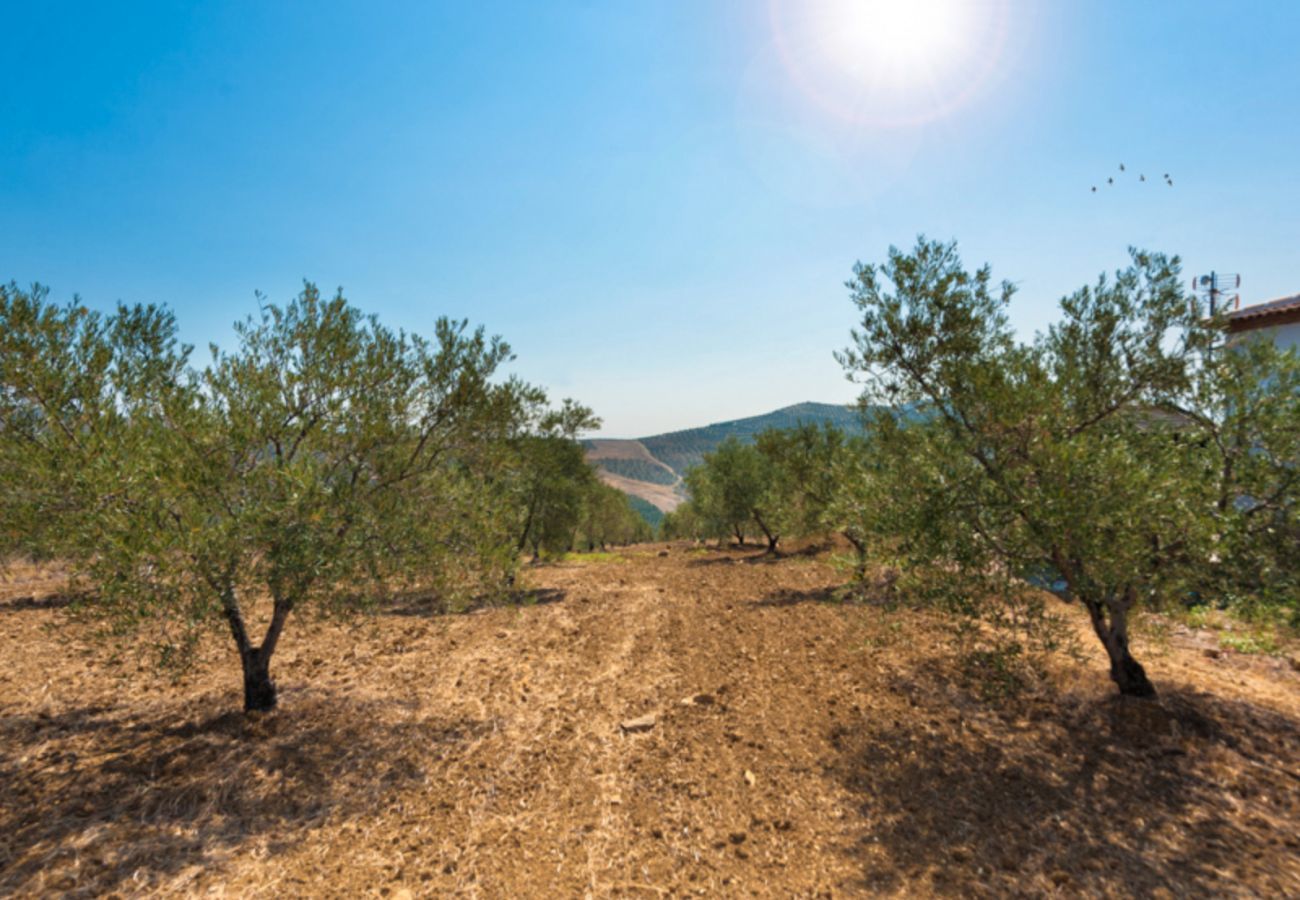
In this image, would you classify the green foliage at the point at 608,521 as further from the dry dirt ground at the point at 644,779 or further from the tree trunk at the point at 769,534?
the dry dirt ground at the point at 644,779

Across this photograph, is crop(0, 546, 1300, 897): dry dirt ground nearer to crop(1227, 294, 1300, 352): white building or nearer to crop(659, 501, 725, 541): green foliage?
crop(1227, 294, 1300, 352): white building

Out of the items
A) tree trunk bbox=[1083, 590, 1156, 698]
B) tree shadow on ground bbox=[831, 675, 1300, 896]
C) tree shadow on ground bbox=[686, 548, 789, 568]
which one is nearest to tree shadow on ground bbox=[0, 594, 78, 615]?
tree shadow on ground bbox=[831, 675, 1300, 896]

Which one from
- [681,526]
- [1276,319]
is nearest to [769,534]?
Answer: [1276,319]

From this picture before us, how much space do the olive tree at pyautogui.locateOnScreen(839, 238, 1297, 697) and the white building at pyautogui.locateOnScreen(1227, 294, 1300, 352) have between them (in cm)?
2000

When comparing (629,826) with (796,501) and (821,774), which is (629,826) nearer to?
(821,774)

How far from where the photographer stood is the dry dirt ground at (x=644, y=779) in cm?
736

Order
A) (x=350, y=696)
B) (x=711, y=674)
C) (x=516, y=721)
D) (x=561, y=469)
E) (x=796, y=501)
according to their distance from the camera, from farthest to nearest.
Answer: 1. (x=561, y=469)
2. (x=796, y=501)
3. (x=711, y=674)
4. (x=350, y=696)
5. (x=516, y=721)

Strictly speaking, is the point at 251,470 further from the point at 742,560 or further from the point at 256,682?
the point at 742,560

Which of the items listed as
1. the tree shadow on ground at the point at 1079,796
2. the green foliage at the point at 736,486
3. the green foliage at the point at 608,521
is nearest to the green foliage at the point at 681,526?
the green foliage at the point at 608,521

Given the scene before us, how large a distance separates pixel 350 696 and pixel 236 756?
10.3 ft

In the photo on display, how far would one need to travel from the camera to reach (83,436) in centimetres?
952

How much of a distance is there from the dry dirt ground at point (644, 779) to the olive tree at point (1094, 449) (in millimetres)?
2861

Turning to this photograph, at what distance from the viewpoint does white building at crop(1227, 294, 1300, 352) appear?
2636 cm

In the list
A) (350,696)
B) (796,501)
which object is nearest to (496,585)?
(350,696)
